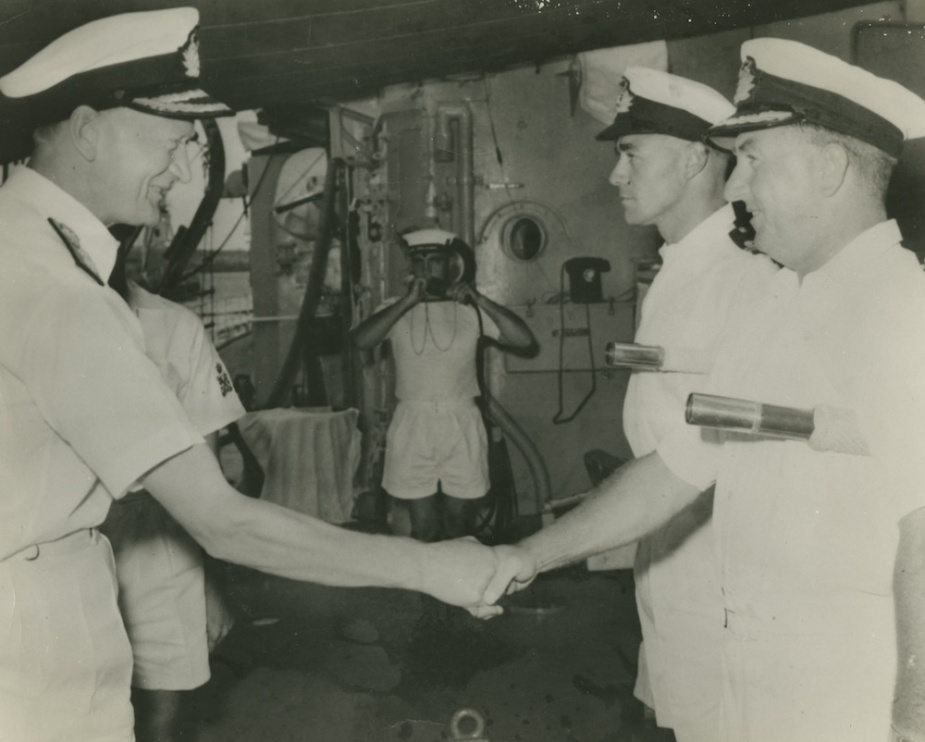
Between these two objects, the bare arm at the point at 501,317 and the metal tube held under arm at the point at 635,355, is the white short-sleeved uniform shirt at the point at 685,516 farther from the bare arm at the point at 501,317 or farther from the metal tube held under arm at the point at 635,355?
the bare arm at the point at 501,317

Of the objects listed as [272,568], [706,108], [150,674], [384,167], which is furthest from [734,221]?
[384,167]

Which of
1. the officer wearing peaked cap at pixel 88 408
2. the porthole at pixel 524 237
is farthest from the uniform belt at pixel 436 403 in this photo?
the officer wearing peaked cap at pixel 88 408

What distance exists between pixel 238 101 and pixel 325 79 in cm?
45

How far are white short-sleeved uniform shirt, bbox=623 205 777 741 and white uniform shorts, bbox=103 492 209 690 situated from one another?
1.40m

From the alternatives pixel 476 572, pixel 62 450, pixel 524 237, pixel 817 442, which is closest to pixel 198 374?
pixel 62 450

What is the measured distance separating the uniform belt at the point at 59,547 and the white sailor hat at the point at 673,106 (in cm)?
178

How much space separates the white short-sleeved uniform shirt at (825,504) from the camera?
49.6 inches

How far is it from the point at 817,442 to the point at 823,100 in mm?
655

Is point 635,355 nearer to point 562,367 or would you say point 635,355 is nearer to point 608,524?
point 608,524

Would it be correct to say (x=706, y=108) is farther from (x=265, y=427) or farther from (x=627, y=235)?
(x=265, y=427)

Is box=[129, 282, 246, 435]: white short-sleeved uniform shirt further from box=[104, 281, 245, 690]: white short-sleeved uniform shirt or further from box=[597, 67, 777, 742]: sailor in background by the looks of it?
box=[597, 67, 777, 742]: sailor in background

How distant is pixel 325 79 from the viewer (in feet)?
11.3

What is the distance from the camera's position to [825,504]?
4.50ft

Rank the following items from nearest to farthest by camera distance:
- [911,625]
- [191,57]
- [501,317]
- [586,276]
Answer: [911,625] < [191,57] < [501,317] < [586,276]
